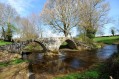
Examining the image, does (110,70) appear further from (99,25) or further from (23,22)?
(23,22)

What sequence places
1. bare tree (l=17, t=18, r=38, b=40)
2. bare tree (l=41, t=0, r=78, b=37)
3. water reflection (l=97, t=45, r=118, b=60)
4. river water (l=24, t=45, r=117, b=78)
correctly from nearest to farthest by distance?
river water (l=24, t=45, r=117, b=78) < water reflection (l=97, t=45, r=118, b=60) < bare tree (l=41, t=0, r=78, b=37) < bare tree (l=17, t=18, r=38, b=40)

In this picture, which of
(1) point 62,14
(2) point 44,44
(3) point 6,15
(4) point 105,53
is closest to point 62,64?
(2) point 44,44

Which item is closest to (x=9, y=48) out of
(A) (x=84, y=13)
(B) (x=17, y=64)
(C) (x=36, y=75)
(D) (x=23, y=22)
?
(B) (x=17, y=64)

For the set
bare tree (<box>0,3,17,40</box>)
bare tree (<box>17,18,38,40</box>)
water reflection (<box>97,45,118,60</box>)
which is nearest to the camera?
water reflection (<box>97,45,118,60</box>)

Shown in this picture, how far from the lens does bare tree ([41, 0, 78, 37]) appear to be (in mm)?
40562

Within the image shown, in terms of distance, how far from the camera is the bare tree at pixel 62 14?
1597 inches

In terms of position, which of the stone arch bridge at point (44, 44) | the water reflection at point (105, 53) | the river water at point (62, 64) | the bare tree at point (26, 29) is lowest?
the river water at point (62, 64)

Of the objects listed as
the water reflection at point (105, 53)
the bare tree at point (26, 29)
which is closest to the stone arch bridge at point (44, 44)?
the water reflection at point (105, 53)

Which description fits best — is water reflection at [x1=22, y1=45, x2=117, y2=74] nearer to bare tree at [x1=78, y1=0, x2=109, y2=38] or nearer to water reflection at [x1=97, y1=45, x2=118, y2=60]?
water reflection at [x1=97, y1=45, x2=118, y2=60]

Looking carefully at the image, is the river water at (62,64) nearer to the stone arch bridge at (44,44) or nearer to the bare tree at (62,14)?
the stone arch bridge at (44,44)

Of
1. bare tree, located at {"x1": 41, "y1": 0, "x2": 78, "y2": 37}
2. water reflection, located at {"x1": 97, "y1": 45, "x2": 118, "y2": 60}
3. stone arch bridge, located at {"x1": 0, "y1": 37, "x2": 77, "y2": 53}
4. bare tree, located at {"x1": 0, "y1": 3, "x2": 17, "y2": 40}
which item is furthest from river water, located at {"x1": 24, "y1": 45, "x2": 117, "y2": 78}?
bare tree, located at {"x1": 0, "y1": 3, "x2": 17, "y2": 40}

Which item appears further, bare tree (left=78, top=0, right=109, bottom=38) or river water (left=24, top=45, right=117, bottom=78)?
bare tree (left=78, top=0, right=109, bottom=38)

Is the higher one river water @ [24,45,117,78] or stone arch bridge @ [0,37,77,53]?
stone arch bridge @ [0,37,77,53]

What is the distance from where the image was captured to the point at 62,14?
4084 centimetres
